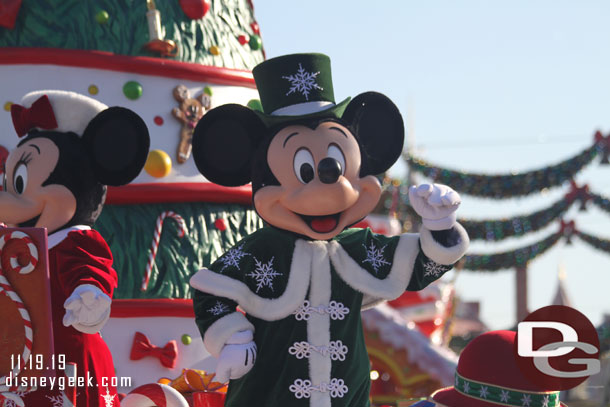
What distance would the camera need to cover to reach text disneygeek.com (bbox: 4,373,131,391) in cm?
382

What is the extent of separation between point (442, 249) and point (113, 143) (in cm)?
158

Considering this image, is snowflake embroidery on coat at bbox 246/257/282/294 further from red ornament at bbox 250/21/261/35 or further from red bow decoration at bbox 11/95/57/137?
red ornament at bbox 250/21/261/35

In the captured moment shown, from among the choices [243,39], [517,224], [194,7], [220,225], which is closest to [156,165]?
[220,225]

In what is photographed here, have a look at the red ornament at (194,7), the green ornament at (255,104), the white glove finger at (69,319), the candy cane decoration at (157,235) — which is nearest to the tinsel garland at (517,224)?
the green ornament at (255,104)

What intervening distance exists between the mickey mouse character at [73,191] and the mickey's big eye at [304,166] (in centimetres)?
80

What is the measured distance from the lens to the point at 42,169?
4387mm

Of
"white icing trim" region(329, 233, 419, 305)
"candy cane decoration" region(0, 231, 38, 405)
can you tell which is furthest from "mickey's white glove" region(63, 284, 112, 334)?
"white icing trim" region(329, 233, 419, 305)

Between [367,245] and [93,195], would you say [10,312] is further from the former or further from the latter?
[367,245]

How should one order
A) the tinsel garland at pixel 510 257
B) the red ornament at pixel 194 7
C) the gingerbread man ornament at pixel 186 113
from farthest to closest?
the tinsel garland at pixel 510 257
the red ornament at pixel 194 7
the gingerbread man ornament at pixel 186 113

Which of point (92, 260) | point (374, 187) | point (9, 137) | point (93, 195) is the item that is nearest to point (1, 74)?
point (9, 137)

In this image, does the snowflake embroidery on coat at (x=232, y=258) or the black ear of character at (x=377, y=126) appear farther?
the black ear of character at (x=377, y=126)

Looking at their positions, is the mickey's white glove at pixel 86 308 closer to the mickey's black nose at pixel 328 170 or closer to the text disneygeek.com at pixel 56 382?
the text disneygeek.com at pixel 56 382

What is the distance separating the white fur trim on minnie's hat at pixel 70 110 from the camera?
178 inches

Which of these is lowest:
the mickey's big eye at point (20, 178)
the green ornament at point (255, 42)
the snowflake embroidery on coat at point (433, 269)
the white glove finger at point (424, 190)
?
the snowflake embroidery on coat at point (433, 269)
